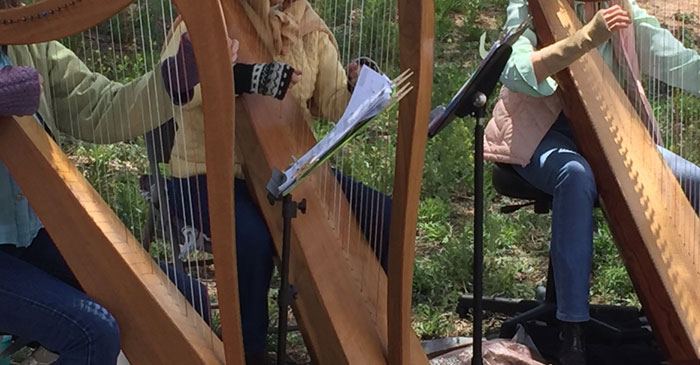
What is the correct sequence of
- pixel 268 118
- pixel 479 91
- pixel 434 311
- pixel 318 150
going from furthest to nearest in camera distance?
pixel 434 311
pixel 268 118
pixel 479 91
pixel 318 150

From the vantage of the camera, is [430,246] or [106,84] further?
[430,246]

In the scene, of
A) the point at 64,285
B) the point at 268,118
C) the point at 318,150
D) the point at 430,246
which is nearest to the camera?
the point at 318,150

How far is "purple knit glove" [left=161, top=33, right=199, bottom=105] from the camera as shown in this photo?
2.02 metres

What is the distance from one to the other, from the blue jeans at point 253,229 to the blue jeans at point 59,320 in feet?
1.38

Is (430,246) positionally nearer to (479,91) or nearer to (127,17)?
(479,91)

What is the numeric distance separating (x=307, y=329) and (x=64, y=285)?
0.54m

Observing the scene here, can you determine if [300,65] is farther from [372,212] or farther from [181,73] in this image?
[181,73]

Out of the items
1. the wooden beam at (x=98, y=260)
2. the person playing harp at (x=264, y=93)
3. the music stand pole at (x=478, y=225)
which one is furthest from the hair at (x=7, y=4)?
the music stand pole at (x=478, y=225)

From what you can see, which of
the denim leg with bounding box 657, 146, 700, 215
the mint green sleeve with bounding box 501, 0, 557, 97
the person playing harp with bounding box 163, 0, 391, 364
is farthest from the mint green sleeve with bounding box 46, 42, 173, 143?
the denim leg with bounding box 657, 146, 700, 215

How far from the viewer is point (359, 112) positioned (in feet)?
5.89

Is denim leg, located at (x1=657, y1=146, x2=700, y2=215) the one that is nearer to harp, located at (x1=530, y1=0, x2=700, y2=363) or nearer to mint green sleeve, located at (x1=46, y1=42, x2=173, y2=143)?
harp, located at (x1=530, y1=0, x2=700, y2=363)

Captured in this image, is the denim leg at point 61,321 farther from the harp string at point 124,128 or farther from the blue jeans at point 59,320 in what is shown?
the harp string at point 124,128

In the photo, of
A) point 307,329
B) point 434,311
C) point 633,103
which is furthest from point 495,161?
point 307,329

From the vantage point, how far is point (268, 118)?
258 centimetres
